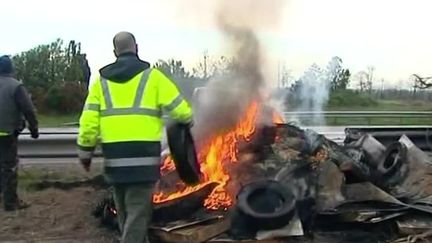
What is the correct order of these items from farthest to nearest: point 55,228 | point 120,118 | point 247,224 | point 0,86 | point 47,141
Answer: point 47,141
point 0,86
point 55,228
point 247,224
point 120,118

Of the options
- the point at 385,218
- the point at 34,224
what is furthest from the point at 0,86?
the point at 385,218

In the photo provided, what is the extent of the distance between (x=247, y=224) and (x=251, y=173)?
119cm

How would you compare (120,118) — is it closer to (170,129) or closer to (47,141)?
(170,129)

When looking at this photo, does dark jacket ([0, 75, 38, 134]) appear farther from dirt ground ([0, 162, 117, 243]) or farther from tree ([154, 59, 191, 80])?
tree ([154, 59, 191, 80])

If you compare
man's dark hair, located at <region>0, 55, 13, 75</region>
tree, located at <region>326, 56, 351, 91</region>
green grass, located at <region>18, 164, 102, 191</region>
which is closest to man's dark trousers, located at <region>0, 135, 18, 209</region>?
man's dark hair, located at <region>0, 55, 13, 75</region>

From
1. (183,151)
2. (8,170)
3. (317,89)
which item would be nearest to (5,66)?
(8,170)

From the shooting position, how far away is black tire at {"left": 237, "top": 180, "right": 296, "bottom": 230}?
655 cm

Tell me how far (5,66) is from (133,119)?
359 centimetres

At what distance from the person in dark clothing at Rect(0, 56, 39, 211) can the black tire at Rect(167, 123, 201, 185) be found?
114 inches

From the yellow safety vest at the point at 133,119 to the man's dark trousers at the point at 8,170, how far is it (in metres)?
3.09

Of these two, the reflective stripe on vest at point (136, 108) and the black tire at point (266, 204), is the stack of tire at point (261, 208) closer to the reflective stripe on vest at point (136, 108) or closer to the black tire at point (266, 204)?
the black tire at point (266, 204)

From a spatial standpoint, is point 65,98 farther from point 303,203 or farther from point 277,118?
point 303,203

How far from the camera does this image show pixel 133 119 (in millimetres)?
5305

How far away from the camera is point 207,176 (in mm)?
7648
